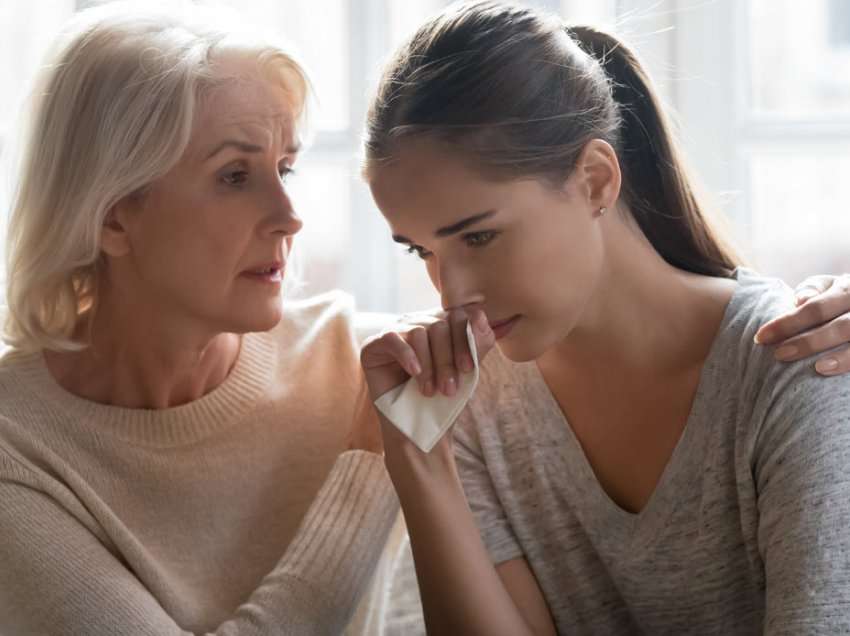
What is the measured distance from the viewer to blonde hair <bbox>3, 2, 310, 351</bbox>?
1.71 m

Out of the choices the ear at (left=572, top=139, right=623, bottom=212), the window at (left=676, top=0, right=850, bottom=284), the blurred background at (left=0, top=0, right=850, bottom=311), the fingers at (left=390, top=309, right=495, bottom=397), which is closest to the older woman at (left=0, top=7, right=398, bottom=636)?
the fingers at (left=390, top=309, right=495, bottom=397)

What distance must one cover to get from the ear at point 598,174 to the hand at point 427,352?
0.70 feet

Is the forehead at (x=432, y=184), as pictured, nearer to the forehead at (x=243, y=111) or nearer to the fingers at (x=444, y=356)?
the fingers at (x=444, y=356)

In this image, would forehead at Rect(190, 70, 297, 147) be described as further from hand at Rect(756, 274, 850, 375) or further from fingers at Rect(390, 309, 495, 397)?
hand at Rect(756, 274, 850, 375)

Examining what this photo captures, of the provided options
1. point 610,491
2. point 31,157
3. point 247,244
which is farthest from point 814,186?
point 31,157

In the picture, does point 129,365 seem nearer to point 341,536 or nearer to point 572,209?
point 341,536

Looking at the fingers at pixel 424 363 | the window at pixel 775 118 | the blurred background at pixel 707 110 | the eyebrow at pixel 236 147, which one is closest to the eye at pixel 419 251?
the fingers at pixel 424 363

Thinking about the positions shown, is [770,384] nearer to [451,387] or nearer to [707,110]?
[451,387]

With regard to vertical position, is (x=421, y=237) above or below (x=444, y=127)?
below

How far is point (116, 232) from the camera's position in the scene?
71.1 inches

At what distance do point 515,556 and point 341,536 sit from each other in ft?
0.87

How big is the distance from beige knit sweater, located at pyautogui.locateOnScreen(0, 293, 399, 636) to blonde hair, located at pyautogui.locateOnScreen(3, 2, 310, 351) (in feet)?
0.45

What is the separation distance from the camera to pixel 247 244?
1758mm

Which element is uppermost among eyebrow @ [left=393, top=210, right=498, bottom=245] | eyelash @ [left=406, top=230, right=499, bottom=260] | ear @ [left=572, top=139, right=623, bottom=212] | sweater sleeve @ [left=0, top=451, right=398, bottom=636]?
ear @ [left=572, top=139, right=623, bottom=212]
